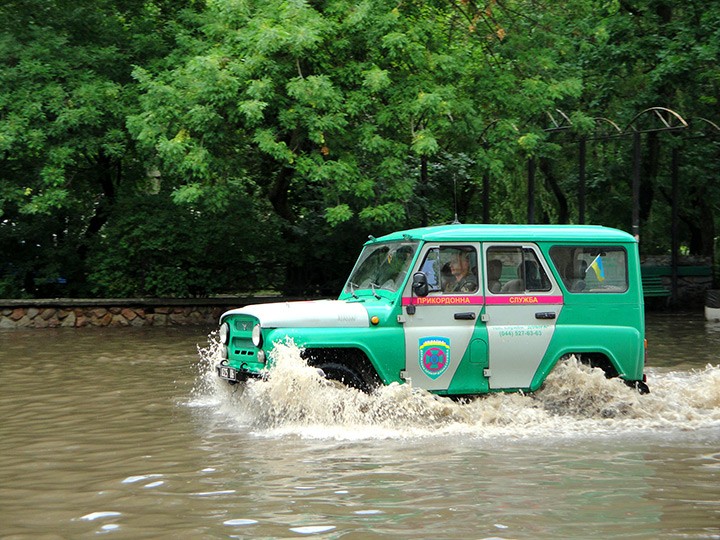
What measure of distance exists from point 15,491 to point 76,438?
2.17m

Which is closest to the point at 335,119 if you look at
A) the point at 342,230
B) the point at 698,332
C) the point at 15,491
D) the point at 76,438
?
the point at 342,230

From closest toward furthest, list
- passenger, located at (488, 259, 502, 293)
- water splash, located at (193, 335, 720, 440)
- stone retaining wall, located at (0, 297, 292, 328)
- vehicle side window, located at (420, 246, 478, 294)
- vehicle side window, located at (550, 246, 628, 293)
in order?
water splash, located at (193, 335, 720, 440) < vehicle side window, located at (420, 246, 478, 294) < passenger, located at (488, 259, 502, 293) < vehicle side window, located at (550, 246, 628, 293) < stone retaining wall, located at (0, 297, 292, 328)

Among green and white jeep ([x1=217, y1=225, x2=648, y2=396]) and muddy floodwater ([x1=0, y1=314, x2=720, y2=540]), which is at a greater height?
green and white jeep ([x1=217, y1=225, x2=648, y2=396])

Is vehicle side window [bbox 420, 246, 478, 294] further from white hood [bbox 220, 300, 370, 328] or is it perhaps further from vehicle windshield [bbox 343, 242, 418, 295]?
white hood [bbox 220, 300, 370, 328]

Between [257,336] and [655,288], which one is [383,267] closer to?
[257,336]

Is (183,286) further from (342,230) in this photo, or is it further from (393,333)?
(393,333)

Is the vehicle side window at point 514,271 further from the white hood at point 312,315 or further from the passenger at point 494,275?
the white hood at point 312,315

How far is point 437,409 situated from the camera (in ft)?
32.7

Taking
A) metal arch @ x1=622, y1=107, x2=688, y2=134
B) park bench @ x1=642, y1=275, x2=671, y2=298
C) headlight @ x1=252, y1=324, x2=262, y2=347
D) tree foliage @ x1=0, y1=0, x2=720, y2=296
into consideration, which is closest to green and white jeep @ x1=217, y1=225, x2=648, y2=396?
headlight @ x1=252, y1=324, x2=262, y2=347

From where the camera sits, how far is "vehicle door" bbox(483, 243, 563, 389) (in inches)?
404

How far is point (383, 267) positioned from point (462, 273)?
864 mm

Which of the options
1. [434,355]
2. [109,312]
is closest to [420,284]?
[434,355]

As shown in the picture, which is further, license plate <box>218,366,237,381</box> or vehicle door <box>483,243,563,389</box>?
vehicle door <box>483,243,563,389</box>

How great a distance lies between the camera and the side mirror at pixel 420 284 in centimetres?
995
